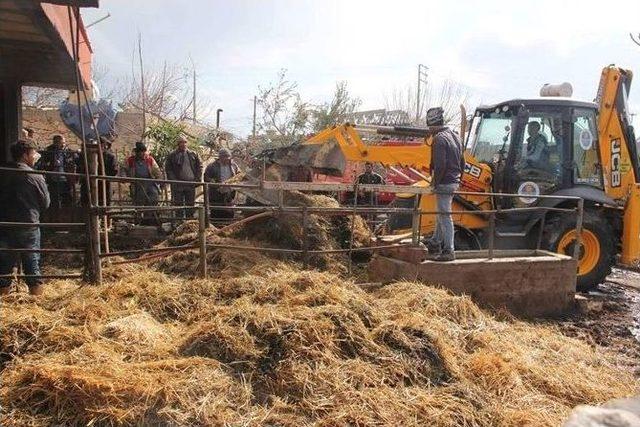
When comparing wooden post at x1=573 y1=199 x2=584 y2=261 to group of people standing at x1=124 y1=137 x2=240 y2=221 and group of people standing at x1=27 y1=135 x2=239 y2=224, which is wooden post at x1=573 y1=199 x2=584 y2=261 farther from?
group of people standing at x1=124 y1=137 x2=240 y2=221

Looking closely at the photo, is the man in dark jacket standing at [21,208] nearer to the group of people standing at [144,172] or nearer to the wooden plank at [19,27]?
the wooden plank at [19,27]

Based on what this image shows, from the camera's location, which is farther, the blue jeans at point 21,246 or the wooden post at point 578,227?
the wooden post at point 578,227

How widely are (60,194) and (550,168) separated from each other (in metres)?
8.11

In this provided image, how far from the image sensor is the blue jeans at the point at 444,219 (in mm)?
6797

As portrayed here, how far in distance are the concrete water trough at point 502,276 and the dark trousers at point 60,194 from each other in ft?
17.0

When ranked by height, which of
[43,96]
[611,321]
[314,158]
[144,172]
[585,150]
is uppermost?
[43,96]

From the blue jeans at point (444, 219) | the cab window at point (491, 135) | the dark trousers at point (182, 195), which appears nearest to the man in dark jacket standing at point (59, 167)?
the dark trousers at point (182, 195)

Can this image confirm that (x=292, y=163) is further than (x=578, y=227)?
Yes

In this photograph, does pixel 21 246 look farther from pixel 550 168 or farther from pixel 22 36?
pixel 550 168

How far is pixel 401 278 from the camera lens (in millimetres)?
6859

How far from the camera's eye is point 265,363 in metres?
4.03

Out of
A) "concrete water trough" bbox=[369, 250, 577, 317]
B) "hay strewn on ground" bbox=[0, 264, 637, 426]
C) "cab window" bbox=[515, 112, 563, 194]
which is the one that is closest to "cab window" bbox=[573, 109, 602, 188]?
"cab window" bbox=[515, 112, 563, 194]

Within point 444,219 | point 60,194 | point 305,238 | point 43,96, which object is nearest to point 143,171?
point 60,194

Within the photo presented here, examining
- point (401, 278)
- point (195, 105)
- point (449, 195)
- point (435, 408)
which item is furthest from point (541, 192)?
point (195, 105)
